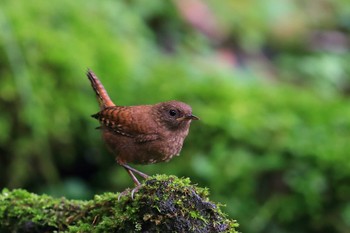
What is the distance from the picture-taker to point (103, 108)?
4.68 metres

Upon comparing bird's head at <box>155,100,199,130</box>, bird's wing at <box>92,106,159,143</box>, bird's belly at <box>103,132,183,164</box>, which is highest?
bird's head at <box>155,100,199,130</box>

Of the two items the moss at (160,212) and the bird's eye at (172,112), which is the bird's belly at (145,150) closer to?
the bird's eye at (172,112)

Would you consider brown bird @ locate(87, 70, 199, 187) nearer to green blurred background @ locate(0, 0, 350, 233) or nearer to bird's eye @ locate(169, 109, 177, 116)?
bird's eye @ locate(169, 109, 177, 116)

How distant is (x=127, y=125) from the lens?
423cm

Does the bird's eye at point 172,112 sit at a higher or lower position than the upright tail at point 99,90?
lower

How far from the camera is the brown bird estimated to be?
4148 mm

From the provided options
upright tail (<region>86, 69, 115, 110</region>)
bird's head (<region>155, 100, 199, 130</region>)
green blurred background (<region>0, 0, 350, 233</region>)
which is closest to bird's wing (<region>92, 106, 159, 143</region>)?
bird's head (<region>155, 100, 199, 130</region>)

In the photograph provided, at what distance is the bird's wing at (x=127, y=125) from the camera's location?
4180 mm

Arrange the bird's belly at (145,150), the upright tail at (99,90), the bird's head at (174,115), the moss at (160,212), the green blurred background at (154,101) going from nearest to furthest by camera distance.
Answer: the moss at (160,212) < the bird's belly at (145,150) < the bird's head at (174,115) < the upright tail at (99,90) < the green blurred background at (154,101)

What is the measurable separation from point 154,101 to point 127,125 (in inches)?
124

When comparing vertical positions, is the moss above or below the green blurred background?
below

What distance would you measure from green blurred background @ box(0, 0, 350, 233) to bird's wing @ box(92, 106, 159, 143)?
8.13 ft

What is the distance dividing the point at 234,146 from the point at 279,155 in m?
0.49

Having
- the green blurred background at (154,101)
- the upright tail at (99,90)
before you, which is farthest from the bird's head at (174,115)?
the green blurred background at (154,101)
